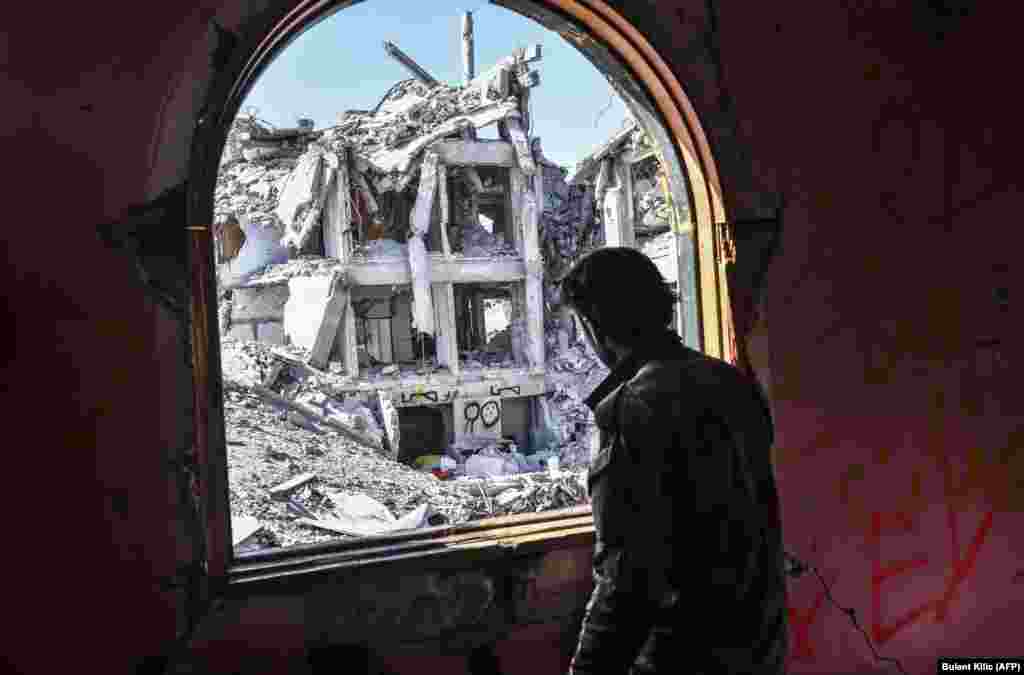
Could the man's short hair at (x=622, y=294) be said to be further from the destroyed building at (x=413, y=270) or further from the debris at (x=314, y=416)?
the destroyed building at (x=413, y=270)

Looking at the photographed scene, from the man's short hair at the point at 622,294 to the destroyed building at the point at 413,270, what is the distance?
1644 cm

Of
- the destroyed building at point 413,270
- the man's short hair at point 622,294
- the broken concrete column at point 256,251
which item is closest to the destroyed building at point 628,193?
the destroyed building at point 413,270

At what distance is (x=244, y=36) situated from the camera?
2289 millimetres

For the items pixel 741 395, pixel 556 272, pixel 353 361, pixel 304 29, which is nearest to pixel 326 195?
pixel 353 361

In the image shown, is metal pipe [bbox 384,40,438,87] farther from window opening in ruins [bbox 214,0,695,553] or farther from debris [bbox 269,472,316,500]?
debris [bbox 269,472,316,500]

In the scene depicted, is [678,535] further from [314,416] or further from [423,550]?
[314,416]

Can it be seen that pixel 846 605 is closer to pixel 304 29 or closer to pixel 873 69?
pixel 873 69

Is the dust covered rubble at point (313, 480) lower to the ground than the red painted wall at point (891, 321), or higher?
lower

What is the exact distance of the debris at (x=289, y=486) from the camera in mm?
10838

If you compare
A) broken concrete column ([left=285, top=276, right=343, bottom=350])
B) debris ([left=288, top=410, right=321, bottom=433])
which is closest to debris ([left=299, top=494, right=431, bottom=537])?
debris ([left=288, top=410, right=321, bottom=433])

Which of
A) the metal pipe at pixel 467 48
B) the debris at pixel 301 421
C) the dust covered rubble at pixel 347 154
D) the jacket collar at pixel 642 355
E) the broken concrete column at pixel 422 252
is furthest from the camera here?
the metal pipe at pixel 467 48

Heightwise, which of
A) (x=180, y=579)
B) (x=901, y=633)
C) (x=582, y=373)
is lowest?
(x=582, y=373)

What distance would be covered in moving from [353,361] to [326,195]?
475cm

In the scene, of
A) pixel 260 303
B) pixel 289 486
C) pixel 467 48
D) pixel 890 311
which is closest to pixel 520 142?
pixel 260 303
